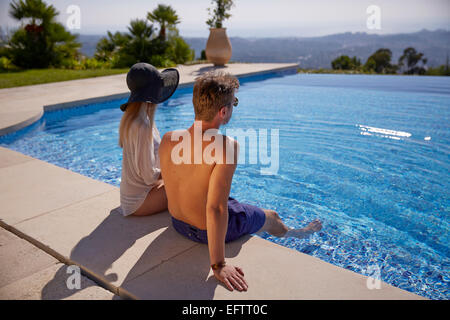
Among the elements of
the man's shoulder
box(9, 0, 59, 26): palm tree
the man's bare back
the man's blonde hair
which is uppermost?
box(9, 0, 59, 26): palm tree

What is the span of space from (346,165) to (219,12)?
1109cm

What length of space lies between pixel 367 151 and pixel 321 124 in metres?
1.68

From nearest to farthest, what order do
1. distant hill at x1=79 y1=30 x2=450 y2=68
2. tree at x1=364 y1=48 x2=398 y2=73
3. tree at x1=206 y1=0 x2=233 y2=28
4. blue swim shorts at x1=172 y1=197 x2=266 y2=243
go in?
blue swim shorts at x1=172 y1=197 x2=266 y2=243, tree at x1=206 y1=0 x2=233 y2=28, tree at x1=364 y1=48 x2=398 y2=73, distant hill at x1=79 y1=30 x2=450 y2=68

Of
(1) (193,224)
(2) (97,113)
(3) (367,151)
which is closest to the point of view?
(1) (193,224)

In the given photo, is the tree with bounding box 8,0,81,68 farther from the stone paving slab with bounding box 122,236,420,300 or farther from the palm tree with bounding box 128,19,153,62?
the stone paving slab with bounding box 122,236,420,300

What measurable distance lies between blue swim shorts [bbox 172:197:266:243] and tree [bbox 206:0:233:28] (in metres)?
12.8

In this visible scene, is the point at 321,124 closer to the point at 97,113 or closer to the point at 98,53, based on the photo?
the point at 97,113

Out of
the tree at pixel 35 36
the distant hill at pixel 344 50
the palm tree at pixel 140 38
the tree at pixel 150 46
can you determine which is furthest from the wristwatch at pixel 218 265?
the distant hill at pixel 344 50

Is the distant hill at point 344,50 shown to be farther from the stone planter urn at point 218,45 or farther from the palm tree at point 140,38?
the stone planter urn at point 218,45

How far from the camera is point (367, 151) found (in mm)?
5391

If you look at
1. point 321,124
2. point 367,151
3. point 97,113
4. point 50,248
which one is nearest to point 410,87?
point 321,124

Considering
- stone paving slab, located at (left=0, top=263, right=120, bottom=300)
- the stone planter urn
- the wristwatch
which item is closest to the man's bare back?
the wristwatch

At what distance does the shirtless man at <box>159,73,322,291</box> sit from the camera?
1.78 meters
